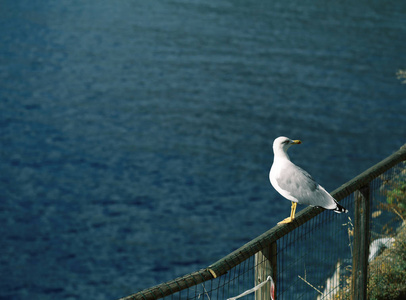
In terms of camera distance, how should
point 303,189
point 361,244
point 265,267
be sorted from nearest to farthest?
1. point 265,267
2. point 303,189
3. point 361,244

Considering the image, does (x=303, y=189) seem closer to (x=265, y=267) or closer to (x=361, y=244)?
(x=265, y=267)

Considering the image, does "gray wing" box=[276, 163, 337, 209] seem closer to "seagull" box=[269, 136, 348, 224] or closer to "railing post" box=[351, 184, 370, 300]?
"seagull" box=[269, 136, 348, 224]

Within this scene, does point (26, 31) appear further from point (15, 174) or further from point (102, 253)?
point (102, 253)

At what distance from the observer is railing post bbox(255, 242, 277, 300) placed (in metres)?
3.70

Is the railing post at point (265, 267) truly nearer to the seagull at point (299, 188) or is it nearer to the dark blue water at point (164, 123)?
the seagull at point (299, 188)

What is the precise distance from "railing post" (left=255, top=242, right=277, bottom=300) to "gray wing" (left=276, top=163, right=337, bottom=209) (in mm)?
552

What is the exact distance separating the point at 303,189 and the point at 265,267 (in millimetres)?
685

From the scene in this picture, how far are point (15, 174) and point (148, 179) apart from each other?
3.27 m

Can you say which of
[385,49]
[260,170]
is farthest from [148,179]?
[385,49]

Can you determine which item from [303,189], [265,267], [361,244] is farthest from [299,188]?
[361,244]

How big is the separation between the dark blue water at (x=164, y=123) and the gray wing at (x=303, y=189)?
24.7 feet

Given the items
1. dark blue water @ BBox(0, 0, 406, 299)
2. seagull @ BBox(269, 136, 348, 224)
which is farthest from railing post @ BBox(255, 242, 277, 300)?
dark blue water @ BBox(0, 0, 406, 299)

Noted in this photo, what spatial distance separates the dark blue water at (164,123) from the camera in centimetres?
1284

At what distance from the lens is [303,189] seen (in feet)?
13.7
